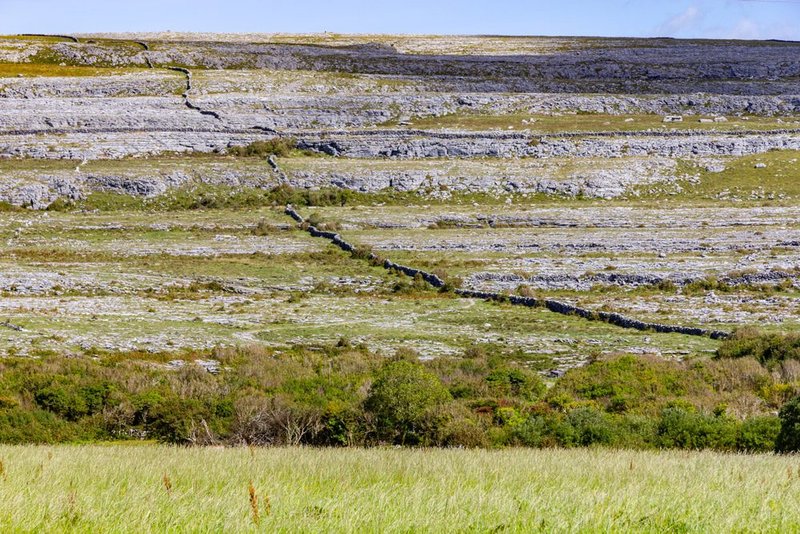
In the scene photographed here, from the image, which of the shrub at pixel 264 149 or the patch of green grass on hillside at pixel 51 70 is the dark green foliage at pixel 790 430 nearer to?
the shrub at pixel 264 149

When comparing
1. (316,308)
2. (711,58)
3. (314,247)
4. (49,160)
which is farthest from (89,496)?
(711,58)

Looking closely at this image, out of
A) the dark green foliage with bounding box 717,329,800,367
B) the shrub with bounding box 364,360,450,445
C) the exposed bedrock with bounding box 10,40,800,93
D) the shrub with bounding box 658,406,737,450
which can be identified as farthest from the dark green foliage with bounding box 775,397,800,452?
the exposed bedrock with bounding box 10,40,800,93

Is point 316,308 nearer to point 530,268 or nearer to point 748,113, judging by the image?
point 530,268

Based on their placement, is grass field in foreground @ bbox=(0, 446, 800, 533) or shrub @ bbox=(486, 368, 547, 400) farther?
shrub @ bbox=(486, 368, 547, 400)

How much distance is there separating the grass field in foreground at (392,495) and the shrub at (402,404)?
925cm

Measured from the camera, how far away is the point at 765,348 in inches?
1348

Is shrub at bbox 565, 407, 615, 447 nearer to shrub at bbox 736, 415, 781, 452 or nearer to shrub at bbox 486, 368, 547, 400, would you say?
shrub at bbox 736, 415, 781, 452

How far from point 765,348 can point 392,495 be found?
90.9 feet

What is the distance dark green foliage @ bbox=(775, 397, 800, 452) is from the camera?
794 inches

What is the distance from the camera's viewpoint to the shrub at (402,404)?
77.7 ft

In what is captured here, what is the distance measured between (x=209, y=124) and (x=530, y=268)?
5148cm

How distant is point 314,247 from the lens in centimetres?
6325

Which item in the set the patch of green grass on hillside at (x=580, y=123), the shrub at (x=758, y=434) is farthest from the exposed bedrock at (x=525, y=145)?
the shrub at (x=758, y=434)

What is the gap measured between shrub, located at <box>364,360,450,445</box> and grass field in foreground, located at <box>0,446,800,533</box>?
30.4 feet
